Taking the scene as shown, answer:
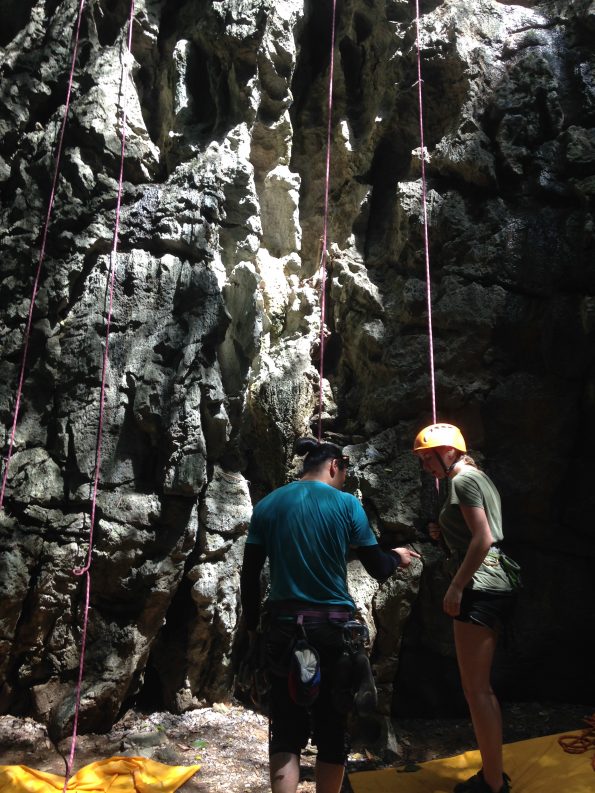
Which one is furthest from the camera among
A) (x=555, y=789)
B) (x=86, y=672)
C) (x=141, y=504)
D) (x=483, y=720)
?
(x=141, y=504)

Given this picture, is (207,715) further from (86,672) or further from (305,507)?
(305,507)

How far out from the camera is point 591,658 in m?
4.27

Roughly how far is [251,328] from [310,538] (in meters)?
2.73

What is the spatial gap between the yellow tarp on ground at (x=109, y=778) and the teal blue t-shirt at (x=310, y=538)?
1455mm

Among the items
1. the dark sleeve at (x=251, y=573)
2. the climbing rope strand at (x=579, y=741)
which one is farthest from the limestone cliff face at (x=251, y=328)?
the dark sleeve at (x=251, y=573)

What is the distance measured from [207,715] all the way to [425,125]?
16.6 feet

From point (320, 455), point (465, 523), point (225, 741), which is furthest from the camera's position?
point (225, 741)

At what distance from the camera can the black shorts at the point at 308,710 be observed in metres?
2.14

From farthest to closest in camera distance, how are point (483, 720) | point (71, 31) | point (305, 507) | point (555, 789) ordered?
point (71, 31)
point (555, 789)
point (483, 720)
point (305, 507)

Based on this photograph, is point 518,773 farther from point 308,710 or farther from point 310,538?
point 310,538

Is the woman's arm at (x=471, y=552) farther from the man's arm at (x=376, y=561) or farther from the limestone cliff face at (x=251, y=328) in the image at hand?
the limestone cliff face at (x=251, y=328)

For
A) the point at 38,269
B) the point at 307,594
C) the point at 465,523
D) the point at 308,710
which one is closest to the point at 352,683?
the point at 308,710

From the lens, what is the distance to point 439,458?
2818 millimetres

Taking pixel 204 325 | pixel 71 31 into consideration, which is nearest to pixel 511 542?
pixel 204 325
